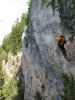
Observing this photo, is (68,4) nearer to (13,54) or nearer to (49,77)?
(49,77)

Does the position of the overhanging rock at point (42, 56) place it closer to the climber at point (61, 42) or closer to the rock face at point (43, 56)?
the rock face at point (43, 56)

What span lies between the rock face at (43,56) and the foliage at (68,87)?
34 cm

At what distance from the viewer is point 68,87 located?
17031mm

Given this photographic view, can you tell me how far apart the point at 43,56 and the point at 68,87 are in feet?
9.06

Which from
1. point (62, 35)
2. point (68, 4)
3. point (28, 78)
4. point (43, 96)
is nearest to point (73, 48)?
point (62, 35)

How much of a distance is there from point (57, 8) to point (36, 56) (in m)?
3.98

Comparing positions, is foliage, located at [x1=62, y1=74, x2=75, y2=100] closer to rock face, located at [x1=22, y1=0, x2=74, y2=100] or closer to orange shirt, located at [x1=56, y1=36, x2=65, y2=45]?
rock face, located at [x1=22, y1=0, x2=74, y2=100]

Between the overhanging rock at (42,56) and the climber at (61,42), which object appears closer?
the climber at (61,42)

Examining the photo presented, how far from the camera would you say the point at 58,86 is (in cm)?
1784

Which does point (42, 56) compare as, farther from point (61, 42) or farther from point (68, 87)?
point (68, 87)

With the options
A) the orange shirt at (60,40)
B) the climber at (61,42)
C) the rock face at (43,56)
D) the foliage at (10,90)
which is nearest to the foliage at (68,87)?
the rock face at (43,56)

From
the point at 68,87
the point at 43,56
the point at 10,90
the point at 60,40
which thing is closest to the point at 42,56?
the point at 43,56

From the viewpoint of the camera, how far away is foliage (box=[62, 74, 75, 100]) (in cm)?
1678

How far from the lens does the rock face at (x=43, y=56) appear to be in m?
17.7
